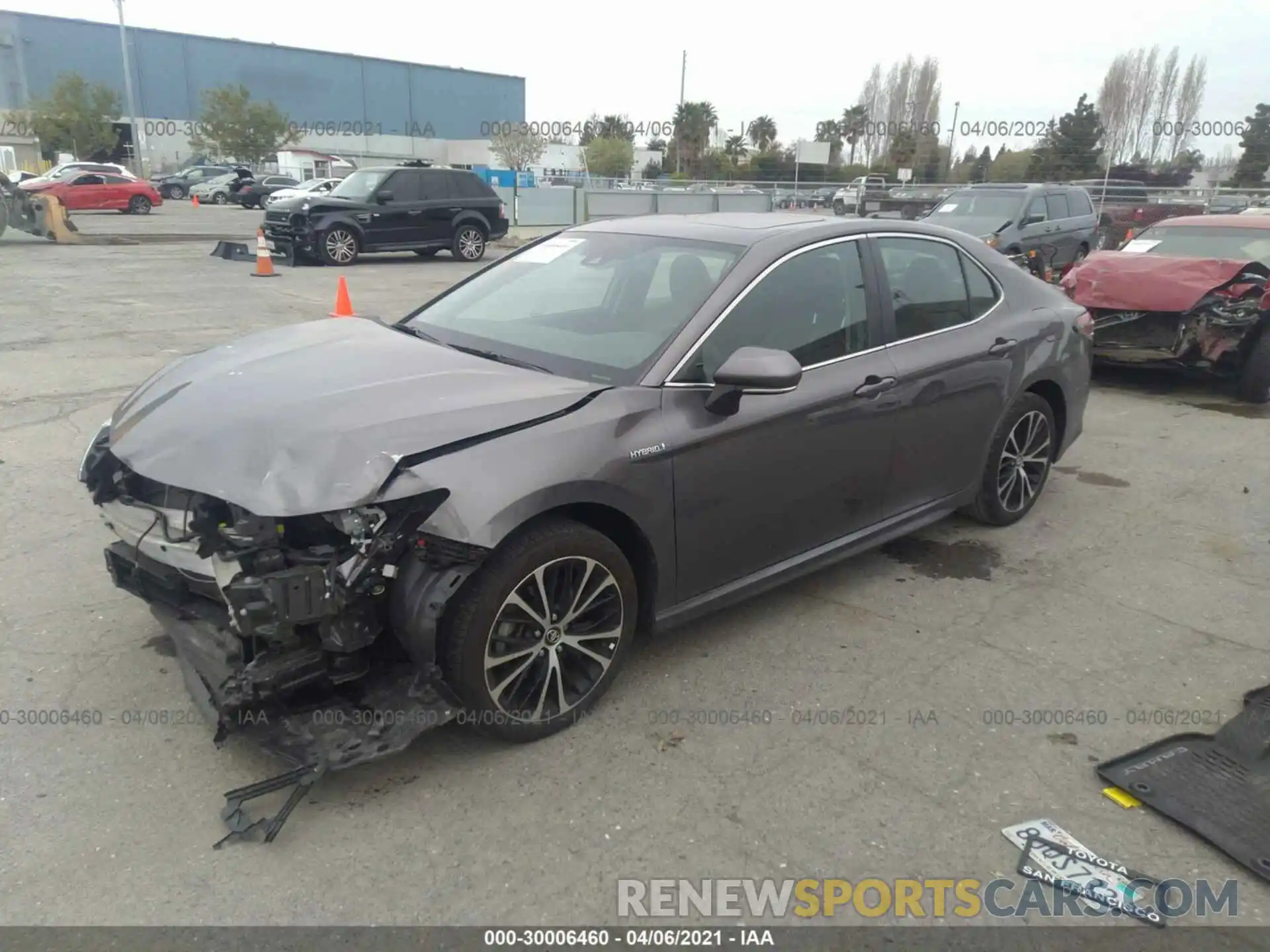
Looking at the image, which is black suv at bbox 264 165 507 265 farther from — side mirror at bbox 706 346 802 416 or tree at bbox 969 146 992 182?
tree at bbox 969 146 992 182

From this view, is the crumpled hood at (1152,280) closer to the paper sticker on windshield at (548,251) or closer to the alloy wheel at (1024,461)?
the alloy wheel at (1024,461)

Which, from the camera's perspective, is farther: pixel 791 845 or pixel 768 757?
pixel 768 757

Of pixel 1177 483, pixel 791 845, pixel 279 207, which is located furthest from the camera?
pixel 279 207

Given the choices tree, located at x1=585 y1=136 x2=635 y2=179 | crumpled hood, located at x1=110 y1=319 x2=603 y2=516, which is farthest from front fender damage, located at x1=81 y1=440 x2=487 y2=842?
tree, located at x1=585 y1=136 x2=635 y2=179

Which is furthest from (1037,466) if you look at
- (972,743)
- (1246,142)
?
(1246,142)

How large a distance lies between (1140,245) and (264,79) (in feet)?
Result: 263

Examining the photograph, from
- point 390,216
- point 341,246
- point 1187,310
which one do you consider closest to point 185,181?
point 390,216

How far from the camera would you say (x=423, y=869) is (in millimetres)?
2576

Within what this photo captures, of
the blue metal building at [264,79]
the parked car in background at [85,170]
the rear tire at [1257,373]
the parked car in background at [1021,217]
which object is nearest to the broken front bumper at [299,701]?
the rear tire at [1257,373]

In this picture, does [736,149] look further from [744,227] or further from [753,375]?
[753,375]

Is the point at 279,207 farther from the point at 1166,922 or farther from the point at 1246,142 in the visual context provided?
the point at 1246,142

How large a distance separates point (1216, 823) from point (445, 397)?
110 inches

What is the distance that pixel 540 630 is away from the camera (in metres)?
3.07

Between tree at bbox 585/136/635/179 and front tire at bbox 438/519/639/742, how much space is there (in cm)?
5515
